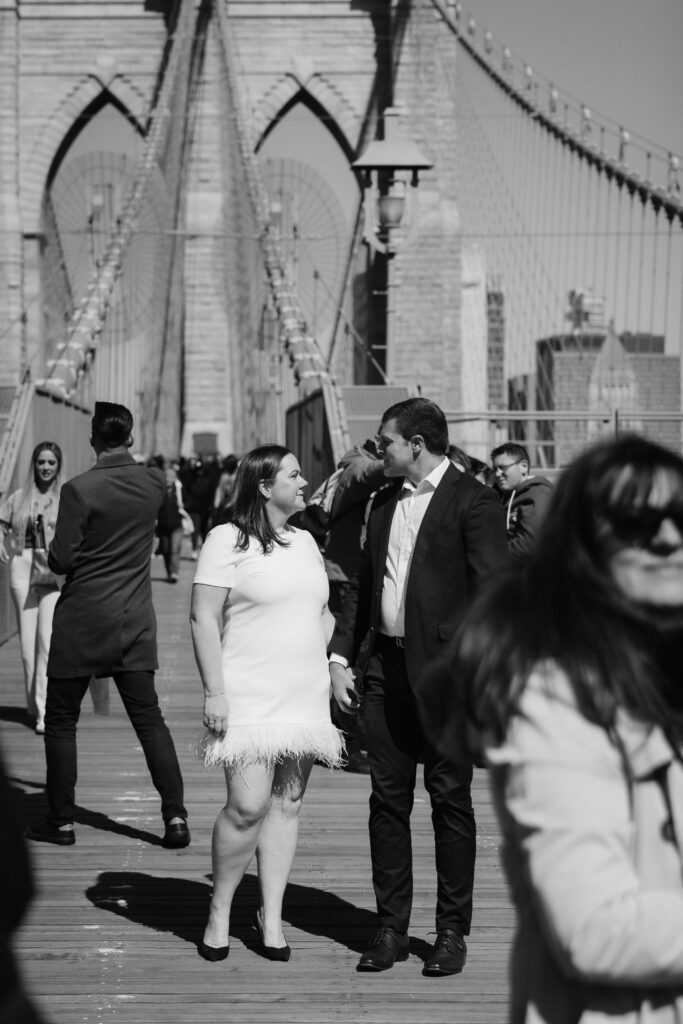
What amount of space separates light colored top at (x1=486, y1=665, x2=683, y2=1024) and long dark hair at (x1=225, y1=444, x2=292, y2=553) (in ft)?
9.11

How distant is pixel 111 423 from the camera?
19.3 ft

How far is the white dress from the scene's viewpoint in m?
4.41

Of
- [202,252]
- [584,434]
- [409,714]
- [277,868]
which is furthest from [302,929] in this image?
[202,252]

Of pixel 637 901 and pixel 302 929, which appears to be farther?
pixel 302 929

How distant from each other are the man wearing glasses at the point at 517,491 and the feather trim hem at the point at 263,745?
328 centimetres

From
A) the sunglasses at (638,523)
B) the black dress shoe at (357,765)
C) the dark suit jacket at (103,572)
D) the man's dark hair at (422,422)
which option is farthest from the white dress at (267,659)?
the black dress shoe at (357,765)

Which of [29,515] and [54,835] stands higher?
[29,515]

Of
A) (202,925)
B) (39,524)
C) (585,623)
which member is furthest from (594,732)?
(39,524)

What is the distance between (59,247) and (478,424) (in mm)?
26566

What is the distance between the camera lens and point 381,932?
4.43m

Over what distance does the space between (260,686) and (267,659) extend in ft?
0.25

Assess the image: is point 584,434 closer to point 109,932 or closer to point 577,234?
point 577,234

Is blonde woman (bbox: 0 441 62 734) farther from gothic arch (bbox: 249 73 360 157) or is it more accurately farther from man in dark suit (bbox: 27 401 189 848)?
gothic arch (bbox: 249 73 360 157)

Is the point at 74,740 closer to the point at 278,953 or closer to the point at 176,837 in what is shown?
the point at 176,837
